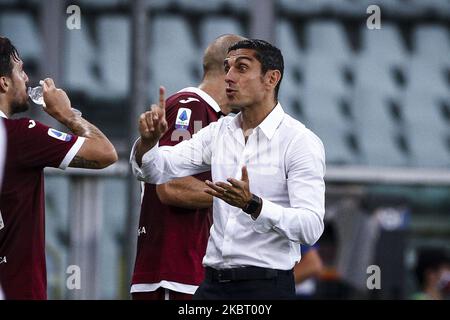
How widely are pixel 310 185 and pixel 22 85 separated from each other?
1616 millimetres

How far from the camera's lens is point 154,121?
21.0 feet

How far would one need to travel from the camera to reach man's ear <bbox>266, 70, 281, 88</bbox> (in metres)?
6.86

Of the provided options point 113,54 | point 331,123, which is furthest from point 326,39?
point 113,54

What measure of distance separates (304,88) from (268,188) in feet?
36.3

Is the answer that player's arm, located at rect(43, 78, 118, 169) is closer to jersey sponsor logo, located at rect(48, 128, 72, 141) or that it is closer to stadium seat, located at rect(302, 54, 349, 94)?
jersey sponsor logo, located at rect(48, 128, 72, 141)

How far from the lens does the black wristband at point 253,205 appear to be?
621cm

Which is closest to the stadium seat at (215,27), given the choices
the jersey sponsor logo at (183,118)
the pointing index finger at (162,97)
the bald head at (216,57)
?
the bald head at (216,57)

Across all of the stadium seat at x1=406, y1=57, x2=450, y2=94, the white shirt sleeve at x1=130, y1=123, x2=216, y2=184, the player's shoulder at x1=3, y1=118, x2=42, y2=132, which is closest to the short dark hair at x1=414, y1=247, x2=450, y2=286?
the white shirt sleeve at x1=130, y1=123, x2=216, y2=184

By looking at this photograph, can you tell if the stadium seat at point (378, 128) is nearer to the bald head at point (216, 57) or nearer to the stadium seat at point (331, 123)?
the stadium seat at point (331, 123)

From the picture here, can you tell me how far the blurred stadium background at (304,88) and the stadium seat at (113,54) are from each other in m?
0.01

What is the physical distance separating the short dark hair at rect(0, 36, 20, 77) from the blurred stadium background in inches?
327

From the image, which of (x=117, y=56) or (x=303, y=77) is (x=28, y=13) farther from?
(x=303, y=77)

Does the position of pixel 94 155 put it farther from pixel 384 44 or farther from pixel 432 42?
pixel 432 42
